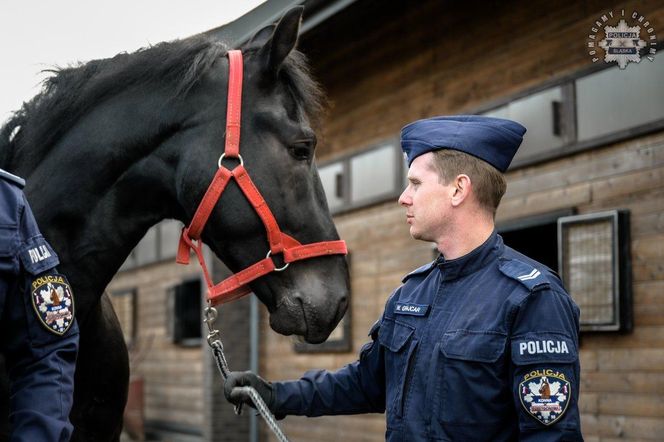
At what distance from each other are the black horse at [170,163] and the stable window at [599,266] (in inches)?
89.8

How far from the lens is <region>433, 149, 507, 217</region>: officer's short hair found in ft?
7.19

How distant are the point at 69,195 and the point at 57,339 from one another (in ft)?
2.45

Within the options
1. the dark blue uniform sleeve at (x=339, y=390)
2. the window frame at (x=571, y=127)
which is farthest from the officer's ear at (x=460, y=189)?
the window frame at (x=571, y=127)

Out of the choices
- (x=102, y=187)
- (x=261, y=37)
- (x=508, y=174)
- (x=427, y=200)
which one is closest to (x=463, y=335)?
(x=427, y=200)

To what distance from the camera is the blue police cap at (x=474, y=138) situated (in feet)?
7.25

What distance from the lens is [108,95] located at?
105 inches

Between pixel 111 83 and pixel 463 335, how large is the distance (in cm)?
133

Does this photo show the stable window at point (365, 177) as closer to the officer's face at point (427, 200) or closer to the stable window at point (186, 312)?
the stable window at point (186, 312)

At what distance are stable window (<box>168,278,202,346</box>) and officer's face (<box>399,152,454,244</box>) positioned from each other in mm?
9031

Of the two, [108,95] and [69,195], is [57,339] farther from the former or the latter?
[108,95]

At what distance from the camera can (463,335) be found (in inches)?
80.3

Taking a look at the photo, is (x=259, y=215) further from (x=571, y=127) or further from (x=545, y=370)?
(x=571, y=127)

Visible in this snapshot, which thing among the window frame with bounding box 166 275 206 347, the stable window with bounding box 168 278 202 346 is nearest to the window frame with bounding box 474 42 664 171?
the window frame with bounding box 166 275 206 347

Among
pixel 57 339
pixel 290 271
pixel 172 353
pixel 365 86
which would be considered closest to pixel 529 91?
pixel 365 86
